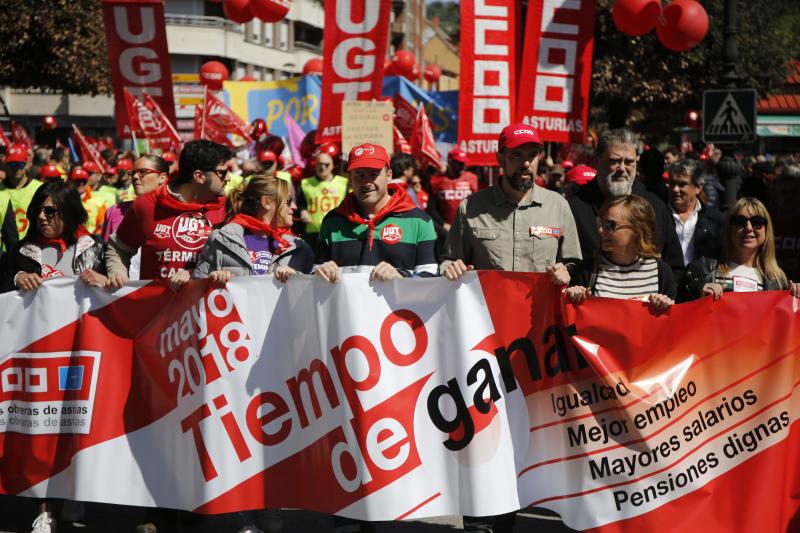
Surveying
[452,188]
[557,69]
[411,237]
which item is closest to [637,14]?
[452,188]

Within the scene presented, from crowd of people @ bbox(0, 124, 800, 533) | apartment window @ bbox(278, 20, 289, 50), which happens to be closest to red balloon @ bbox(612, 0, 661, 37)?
crowd of people @ bbox(0, 124, 800, 533)

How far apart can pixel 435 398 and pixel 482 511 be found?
562mm

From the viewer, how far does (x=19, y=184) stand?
415 inches

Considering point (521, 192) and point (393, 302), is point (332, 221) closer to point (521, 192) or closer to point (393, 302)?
point (393, 302)

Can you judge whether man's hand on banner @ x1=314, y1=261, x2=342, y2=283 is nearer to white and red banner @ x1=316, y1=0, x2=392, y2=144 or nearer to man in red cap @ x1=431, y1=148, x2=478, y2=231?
white and red banner @ x1=316, y1=0, x2=392, y2=144

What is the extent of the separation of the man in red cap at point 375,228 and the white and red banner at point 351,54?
5759mm

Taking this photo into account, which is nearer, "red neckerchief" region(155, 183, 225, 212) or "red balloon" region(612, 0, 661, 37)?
"red neckerchief" region(155, 183, 225, 212)

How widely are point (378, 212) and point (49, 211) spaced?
1.88 m

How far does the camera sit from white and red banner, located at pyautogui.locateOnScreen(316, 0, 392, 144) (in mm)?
11016

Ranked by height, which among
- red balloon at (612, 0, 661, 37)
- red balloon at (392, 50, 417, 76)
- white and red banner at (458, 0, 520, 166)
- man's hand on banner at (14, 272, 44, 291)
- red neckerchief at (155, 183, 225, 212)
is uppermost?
red balloon at (612, 0, 661, 37)

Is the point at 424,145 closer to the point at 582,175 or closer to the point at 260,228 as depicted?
the point at 582,175

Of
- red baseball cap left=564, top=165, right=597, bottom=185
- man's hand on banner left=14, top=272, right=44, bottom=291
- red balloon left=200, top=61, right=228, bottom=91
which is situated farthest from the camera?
red balloon left=200, top=61, right=228, bottom=91

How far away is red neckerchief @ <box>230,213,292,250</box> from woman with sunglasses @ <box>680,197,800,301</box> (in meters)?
2.08

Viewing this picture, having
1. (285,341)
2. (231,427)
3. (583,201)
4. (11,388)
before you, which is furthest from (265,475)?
(583,201)
